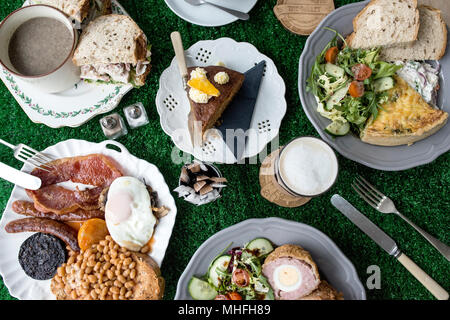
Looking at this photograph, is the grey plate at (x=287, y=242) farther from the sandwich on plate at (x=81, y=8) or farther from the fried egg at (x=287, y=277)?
the sandwich on plate at (x=81, y=8)

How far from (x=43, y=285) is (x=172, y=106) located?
1.53 metres

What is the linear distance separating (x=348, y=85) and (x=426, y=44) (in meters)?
0.64

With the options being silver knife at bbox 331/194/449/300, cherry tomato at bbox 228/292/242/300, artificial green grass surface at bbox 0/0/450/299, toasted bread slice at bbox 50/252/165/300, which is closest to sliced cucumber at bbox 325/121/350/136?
artificial green grass surface at bbox 0/0/450/299

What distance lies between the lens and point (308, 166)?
243 centimetres

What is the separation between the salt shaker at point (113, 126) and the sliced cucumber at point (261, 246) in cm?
121

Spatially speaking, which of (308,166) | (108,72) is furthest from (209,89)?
(308,166)

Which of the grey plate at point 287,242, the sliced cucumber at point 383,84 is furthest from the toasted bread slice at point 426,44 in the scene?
the grey plate at point 287,242

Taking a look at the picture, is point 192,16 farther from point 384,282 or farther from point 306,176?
point 384,282

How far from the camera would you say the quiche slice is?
2494 millimetres

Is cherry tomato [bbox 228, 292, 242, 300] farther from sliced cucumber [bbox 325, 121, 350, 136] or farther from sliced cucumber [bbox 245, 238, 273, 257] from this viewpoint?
sliced cucumber [bbox 325, 121, 350, 136]

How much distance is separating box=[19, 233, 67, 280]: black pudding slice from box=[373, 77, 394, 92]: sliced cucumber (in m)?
2.40

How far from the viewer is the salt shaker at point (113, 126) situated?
2692 mm

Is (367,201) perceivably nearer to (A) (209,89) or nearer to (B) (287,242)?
(B) (287,242)

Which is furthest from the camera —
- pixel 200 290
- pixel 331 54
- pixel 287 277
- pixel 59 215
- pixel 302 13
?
pixel 302 13
